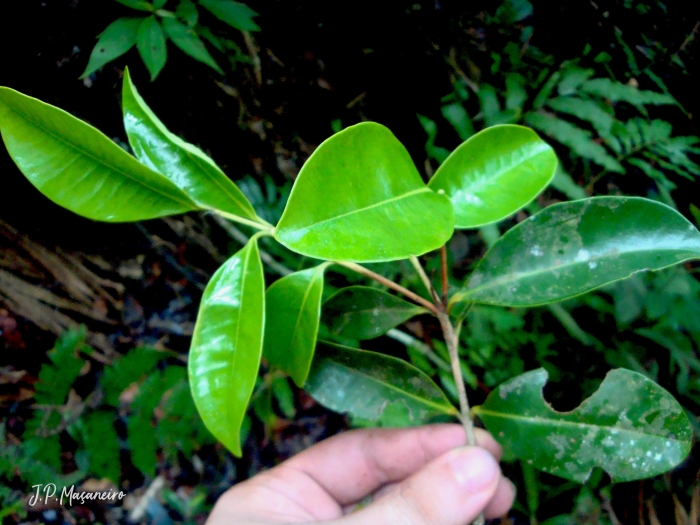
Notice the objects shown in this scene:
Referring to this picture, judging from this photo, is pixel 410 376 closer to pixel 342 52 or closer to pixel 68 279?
pixel 342 52

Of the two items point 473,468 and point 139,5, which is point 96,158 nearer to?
point 139,5

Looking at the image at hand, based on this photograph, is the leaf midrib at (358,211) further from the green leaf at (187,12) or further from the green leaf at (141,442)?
the green leaf at (141,442)

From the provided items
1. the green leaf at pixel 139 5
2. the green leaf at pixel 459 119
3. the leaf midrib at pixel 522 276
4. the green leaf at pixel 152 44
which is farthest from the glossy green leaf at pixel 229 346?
the green leaf at pixel 459 119

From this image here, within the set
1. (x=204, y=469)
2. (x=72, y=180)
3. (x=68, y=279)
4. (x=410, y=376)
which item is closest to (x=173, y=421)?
(x=204, y=469)

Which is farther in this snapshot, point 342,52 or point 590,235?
point 342,52

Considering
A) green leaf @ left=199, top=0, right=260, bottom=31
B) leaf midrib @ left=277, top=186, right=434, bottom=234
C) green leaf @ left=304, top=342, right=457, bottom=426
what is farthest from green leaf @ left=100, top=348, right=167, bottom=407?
leaf midrib @ left=277, top=186, right=434, bottom=234
